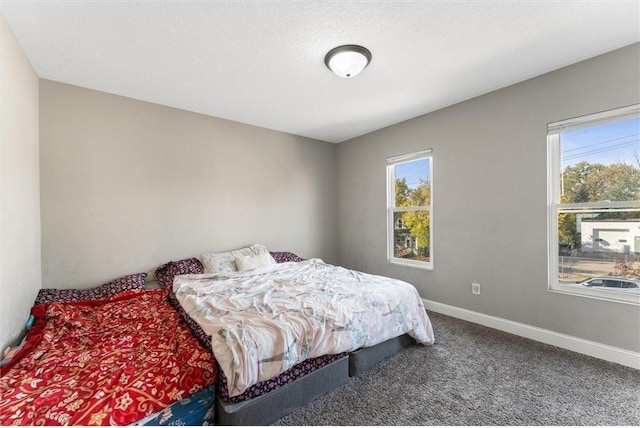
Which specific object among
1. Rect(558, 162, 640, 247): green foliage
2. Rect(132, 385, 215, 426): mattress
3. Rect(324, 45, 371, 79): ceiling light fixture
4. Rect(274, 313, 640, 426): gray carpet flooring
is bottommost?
Rect(274, 313, 640, 426): gray carpet flooring

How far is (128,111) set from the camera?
9.14 ft

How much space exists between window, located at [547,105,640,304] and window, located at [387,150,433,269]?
119 cm

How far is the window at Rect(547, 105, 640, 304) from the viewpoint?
2.06m

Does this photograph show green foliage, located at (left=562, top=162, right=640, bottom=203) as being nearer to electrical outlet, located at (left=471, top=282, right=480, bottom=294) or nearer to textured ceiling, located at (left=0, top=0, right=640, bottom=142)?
textured ceiling, located at (left=0, top=0, right=640, bottom=142)

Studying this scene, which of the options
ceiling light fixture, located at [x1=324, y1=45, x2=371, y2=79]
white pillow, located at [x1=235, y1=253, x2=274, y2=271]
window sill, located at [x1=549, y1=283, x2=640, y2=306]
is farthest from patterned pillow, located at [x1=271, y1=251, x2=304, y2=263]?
window sill, located at [x1=549, y1=283, x2=640, y2=306]

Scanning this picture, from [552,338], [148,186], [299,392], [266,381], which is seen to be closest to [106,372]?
[266,381]

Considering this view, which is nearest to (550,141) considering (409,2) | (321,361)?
(409,2)

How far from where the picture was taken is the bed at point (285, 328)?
1415 mm

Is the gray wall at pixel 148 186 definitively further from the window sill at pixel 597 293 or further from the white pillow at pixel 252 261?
the window sill at pixel 597 293

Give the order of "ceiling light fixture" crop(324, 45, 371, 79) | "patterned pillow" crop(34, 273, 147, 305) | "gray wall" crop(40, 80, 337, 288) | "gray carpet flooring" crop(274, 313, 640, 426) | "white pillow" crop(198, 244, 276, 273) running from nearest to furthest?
"gray carpet flooring" crop(274, 313, 640, 426) → "ceiling light fixture" crop(324, 45, 371, 79) → "patterned pillow" crop(34, 273, 147, 305) → "gray wall" crop(40, 80, 337, 288) → "white pillow" crop(198, 244, 276, 273)

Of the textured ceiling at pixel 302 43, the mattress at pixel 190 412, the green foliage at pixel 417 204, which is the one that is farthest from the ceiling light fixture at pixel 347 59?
the mattress at pixel 190 412

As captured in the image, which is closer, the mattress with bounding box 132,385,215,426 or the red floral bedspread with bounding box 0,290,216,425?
the red floral bedspread with bounding box 0,290,216,425

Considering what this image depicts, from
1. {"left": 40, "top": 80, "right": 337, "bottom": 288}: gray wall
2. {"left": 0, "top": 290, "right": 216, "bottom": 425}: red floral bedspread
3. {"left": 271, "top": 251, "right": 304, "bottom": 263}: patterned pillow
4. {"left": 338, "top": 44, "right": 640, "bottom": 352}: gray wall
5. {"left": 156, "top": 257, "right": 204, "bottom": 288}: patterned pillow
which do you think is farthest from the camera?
{"left": 271, "top": 251, "right": 304, "bottom": 263}: patterned pillow

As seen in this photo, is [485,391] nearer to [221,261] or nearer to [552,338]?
[552,338]
